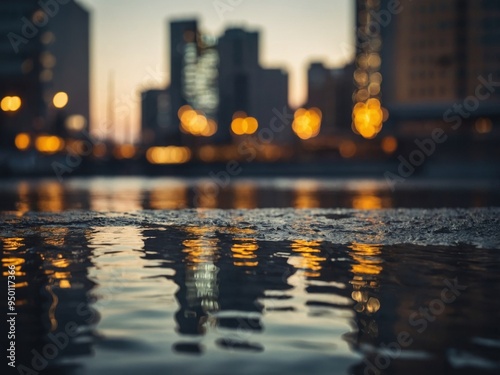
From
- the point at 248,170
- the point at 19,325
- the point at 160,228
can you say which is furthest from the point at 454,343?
the point at 248,170

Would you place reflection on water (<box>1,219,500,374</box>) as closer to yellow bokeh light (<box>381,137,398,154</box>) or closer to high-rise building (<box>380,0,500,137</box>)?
yellow bokeh light (<box>381,137,398,154</box>)

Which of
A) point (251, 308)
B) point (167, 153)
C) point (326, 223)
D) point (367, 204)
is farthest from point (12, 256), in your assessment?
point (167, 153)

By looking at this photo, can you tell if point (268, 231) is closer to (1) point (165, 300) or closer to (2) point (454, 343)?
(1) point (165, 300)

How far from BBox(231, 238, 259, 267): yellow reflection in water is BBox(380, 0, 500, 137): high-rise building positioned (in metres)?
104

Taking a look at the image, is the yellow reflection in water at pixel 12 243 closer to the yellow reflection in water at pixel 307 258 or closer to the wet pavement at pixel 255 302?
the wet pavement at pixel 255 302

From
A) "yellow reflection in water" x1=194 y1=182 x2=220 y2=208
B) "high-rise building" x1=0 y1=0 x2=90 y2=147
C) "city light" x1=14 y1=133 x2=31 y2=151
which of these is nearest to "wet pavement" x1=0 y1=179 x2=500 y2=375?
"yellow reflection in water" x1=194 y1=182 x2=220 y2=208

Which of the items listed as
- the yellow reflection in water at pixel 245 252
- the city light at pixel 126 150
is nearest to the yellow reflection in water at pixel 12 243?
the yellow reflection in water at pixel 245 252

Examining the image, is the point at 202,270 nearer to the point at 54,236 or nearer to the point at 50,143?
the point at 54,236

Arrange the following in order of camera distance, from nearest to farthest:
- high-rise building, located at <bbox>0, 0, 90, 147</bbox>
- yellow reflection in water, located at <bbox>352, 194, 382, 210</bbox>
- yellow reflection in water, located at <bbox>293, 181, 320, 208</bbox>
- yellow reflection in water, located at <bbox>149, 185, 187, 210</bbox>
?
yellow reflection in water, located at <bbox>352, 194, 382, 210</bbox>
yellow reflection in water, located at <bbox>149, 185, 187, 210</bbox>
yellow reflection in water, located at <bbox>293, 181, 320, 208</bbox>
high-rise building, located at <bbox>0, 0, 90, 147</bbox>

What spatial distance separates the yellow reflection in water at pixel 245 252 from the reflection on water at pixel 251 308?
34 millimetres

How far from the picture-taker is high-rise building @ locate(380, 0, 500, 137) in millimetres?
122562

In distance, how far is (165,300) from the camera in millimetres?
8336

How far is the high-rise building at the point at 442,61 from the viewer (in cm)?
12256

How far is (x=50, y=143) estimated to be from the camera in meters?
124
